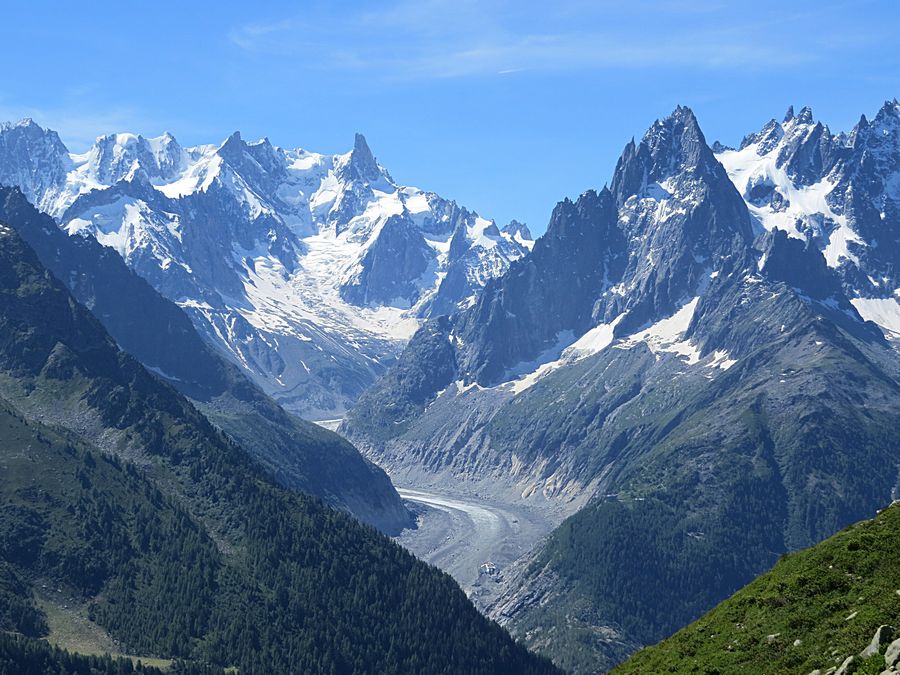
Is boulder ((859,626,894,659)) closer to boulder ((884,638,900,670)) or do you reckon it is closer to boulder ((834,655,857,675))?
boulder ((834,655,857,675))

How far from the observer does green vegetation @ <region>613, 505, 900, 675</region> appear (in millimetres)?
89312

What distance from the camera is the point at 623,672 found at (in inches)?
4321

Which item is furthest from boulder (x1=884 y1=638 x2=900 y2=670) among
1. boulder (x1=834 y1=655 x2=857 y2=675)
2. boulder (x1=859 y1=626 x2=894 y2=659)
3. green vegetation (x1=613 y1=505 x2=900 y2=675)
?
green vegetation (x1=613 y1=505 x2=900 y2=675)

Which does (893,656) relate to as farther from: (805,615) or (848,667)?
(805,615)

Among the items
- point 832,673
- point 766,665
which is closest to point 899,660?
point 832,673

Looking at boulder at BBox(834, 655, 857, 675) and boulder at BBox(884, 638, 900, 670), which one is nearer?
boulder at BBox(884, 638, 900, 670)

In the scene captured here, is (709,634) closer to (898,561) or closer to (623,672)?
(623,672)

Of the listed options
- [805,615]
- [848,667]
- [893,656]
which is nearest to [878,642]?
[848,667]

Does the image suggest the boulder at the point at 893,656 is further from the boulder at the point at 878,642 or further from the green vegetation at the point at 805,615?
the green vegetation at the point at 805,615

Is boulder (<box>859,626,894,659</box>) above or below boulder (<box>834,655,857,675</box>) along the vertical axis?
above

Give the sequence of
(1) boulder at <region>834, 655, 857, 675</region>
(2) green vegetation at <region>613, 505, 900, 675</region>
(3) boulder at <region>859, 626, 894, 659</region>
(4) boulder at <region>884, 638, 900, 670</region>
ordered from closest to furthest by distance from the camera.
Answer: (4) boulder at <region>884, 638, 900, 670</region>, (1) boulder at <region>834, 655, 857, 675</region>, (3) boulder at <region>859, 626, 894, 659</region>, (2) green vegetation at <region>613, 505, 900, 675</region>

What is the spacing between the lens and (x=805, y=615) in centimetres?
9800

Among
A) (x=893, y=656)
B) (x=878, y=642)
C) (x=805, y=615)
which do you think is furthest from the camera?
(x=805, y=615)

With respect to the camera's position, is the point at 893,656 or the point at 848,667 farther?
the point at 848,667
